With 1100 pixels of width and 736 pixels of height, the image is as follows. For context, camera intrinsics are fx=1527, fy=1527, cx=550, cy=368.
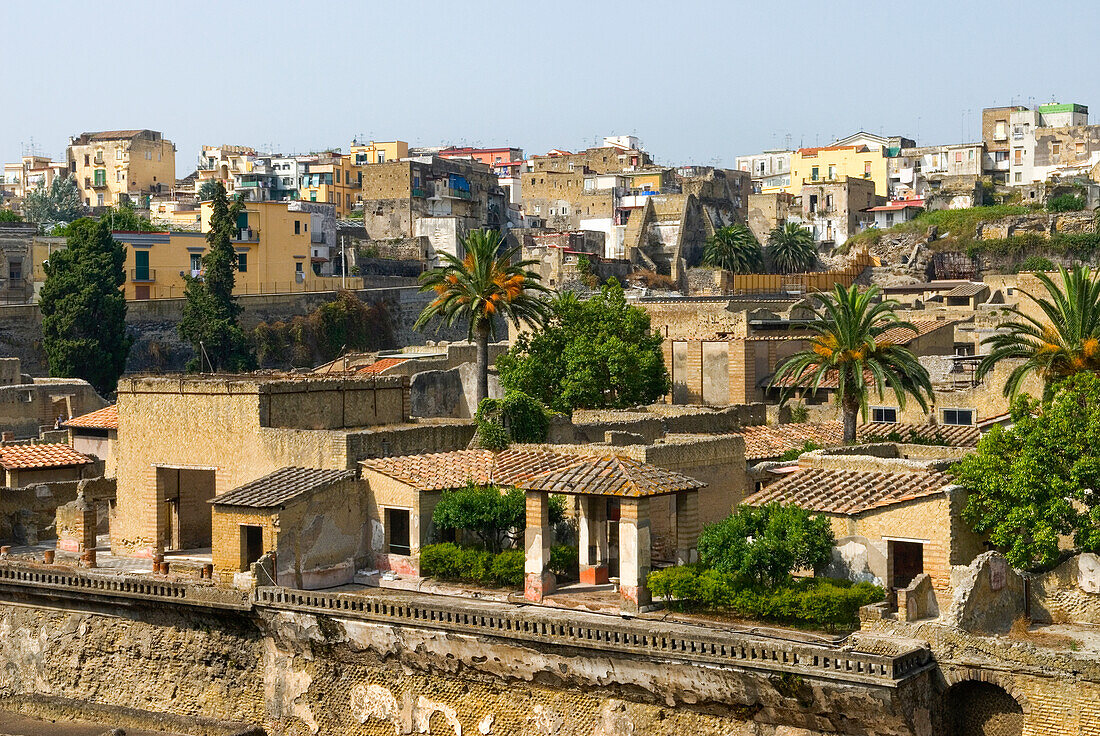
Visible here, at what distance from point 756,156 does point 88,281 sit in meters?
78.2

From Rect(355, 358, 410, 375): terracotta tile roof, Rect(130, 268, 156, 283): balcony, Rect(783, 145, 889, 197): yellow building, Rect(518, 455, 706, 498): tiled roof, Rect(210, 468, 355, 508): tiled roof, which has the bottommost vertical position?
Rect(210, 468, 355, 508): tiled roof

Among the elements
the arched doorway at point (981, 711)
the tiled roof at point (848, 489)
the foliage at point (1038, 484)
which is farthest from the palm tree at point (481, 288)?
the arched doorway at point (981, 711)

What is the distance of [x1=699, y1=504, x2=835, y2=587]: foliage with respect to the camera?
922 inches

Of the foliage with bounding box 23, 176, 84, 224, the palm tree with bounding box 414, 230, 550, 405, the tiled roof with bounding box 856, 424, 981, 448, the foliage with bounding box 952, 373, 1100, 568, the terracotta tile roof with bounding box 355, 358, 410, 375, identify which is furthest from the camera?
the foliage with bounding box 23, 176, 84, 224

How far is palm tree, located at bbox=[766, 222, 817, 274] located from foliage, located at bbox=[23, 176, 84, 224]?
144ft

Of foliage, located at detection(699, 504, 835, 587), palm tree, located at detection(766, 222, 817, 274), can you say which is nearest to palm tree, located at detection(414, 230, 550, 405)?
foliage, located at detection(699, 504, 835, 587)

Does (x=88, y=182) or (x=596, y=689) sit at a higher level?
(x=88, y=182)

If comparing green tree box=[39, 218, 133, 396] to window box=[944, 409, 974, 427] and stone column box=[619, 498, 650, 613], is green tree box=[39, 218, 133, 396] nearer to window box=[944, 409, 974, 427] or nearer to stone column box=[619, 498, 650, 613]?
window box=[944, 409, 974, 427]

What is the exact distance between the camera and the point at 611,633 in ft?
71.6

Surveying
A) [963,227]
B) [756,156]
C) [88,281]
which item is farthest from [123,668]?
[756,156]

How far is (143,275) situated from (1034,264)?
42.7 m

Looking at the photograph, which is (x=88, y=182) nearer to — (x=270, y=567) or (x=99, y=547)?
(x=99, y=547)

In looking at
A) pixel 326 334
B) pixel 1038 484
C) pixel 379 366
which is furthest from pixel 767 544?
pixel 326 334

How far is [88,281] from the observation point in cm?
5841
